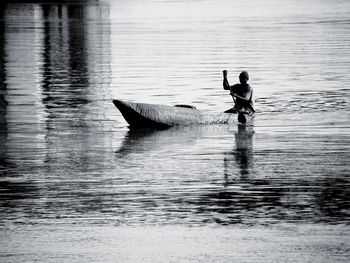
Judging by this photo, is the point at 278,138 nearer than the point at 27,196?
No

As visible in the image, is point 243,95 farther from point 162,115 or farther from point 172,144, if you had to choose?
point 172,144

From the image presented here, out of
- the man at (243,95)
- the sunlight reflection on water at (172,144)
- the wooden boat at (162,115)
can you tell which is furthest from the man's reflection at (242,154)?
the wooden boat at (162,115)

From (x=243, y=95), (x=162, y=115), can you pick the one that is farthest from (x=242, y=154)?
(x=243, y=95)

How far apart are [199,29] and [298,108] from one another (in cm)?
5976

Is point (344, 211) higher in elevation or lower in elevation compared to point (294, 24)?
lower

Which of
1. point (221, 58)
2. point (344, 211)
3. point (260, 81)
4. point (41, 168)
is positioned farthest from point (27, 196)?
point (221, 58)

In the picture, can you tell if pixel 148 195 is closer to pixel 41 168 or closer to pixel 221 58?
pixel 41 168

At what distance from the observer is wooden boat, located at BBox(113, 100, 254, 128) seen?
26.9m

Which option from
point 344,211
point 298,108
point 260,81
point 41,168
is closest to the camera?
point 344,211

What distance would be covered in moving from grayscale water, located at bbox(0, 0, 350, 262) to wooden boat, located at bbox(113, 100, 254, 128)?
29cm

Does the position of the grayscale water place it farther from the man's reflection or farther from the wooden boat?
the wooden boat

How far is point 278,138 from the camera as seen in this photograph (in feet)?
84.6

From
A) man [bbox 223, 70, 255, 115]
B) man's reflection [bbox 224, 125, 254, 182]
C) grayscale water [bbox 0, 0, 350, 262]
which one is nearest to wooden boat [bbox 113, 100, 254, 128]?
grayscale water [bbox 0, 0, 350, 262]

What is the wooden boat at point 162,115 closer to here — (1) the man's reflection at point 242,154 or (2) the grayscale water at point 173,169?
(2) the grayscale water at point 173,169
